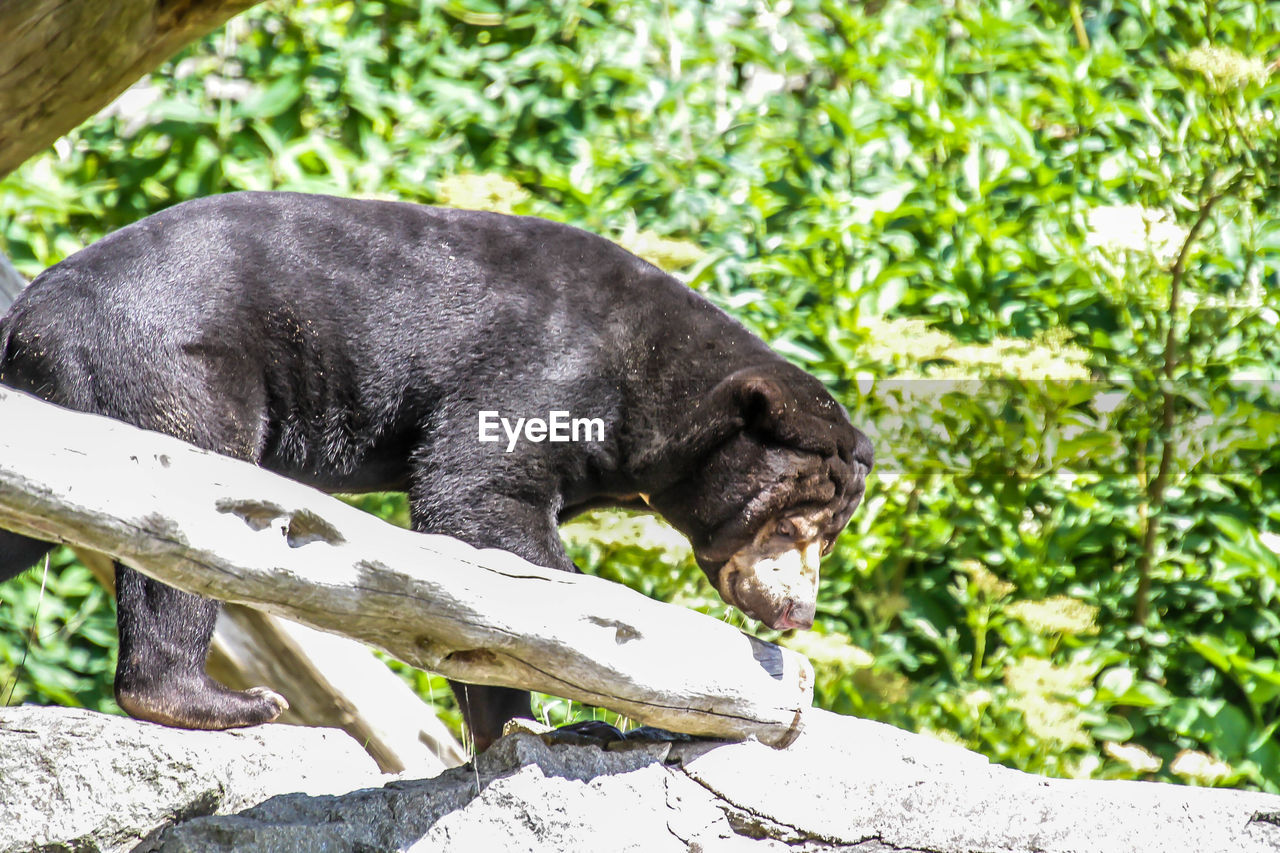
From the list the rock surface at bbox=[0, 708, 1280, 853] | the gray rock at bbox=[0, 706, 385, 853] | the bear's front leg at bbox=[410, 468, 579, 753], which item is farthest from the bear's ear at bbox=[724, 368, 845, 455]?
the gray rock at bbox=[0, 706, 385, 853]

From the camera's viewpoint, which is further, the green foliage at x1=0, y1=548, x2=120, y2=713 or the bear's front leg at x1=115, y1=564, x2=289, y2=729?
the green foliage at x1=0, y1=548, x2=120, y2=713

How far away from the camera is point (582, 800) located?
267cm

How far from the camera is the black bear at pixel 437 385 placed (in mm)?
2768

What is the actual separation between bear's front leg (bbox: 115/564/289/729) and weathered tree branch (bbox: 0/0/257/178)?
53.6 inches

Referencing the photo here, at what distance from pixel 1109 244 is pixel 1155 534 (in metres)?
1.05

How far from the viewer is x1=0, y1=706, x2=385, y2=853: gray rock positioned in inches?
98.6

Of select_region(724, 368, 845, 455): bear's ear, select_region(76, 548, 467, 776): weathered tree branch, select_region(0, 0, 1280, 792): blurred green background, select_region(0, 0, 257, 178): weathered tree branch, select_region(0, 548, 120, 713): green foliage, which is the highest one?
select_region(0, 0, 257, 178): weathered tree branch

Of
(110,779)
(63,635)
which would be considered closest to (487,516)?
(110,779)

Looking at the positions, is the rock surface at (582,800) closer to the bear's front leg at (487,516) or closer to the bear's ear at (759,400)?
the bear's front leg at (487,516)

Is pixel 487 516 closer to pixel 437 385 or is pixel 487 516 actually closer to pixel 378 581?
pixel 437 385

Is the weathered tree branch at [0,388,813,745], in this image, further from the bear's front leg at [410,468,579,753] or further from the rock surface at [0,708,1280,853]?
the bear's front leg at [410,468,579,753]

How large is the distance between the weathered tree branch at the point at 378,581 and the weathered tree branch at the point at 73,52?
1670 mm

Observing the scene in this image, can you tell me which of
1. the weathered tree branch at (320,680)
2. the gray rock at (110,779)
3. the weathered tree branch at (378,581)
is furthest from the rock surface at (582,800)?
the weathered tree branch at (320,680)

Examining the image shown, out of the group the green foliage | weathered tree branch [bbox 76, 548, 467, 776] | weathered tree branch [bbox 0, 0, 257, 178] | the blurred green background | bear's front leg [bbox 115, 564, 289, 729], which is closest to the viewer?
bear's front leg [bbox 115, 564, 289, 729]
